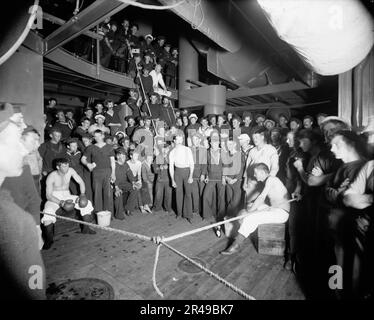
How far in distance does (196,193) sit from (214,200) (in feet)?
1.72

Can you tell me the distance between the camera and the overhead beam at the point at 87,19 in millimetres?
3717

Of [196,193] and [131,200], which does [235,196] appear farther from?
[131,200]

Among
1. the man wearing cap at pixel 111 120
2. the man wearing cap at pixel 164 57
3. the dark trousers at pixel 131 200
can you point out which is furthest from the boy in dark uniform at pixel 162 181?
the man wearing cap at pixel 164 57

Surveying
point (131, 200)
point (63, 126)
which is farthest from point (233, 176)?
point (63, 126)

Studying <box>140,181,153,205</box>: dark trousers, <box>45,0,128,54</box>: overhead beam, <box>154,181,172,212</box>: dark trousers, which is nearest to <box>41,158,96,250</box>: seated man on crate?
<box>140,181,153,205</box>: dark trousers

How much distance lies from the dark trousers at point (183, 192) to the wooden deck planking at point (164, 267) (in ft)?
2.78

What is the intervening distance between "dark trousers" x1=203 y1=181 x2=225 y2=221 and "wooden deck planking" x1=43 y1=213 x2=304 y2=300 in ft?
2.69

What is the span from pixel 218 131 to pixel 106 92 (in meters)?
6.30

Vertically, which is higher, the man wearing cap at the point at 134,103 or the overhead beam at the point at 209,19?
the overhead beam at the point at 209,19

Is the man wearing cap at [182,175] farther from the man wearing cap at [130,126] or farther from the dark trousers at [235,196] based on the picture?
the man wearing cap at [130,126]

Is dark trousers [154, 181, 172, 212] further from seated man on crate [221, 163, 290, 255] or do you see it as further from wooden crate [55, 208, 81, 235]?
seated man on crate [221, 163, 290, 255]

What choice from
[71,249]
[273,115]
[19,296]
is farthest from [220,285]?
[273,115]

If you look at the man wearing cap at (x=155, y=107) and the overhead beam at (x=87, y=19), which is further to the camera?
the man wearing cap at (x=155, y=107)

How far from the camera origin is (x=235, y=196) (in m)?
5.94
